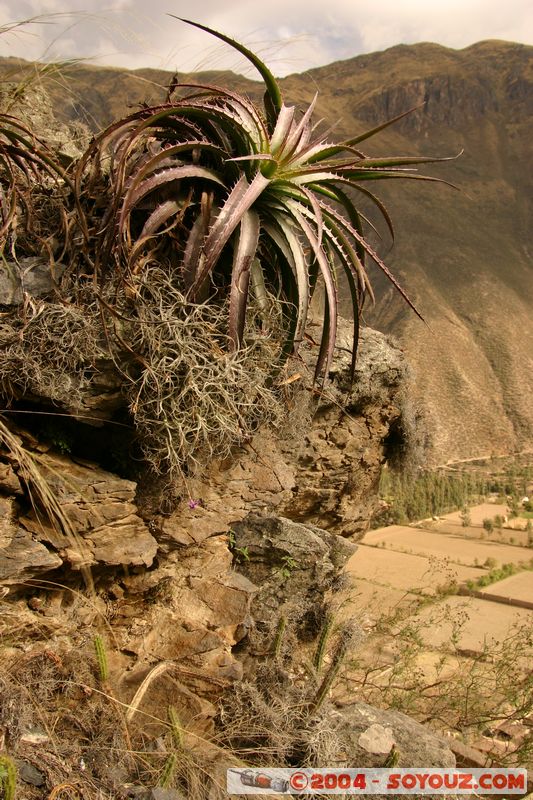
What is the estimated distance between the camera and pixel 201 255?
297cm

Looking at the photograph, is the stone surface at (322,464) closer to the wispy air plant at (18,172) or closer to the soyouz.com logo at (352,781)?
the soyouz.com logo at (352,781)

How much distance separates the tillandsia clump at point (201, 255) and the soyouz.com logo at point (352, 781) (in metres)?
1.35

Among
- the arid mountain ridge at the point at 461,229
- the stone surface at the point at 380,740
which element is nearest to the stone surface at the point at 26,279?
the stone surface at the point at 380,740

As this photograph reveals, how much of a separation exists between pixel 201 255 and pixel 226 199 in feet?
1.28

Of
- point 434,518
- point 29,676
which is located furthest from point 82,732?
point 434,518

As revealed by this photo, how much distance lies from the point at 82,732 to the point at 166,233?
219 centimetres

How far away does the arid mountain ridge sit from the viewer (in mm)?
36656

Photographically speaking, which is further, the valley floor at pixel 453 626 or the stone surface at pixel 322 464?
the valley floor at pixel 453 626

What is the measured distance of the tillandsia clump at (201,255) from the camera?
9.49 ft

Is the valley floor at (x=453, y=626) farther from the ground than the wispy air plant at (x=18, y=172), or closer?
closer

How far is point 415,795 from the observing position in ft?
10.3

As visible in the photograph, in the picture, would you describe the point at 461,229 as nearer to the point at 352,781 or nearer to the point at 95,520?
the point at 352,781

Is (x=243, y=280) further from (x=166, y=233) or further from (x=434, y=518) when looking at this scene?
(x=434, y=518)

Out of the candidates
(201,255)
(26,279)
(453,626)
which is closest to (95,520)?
(26,279)
